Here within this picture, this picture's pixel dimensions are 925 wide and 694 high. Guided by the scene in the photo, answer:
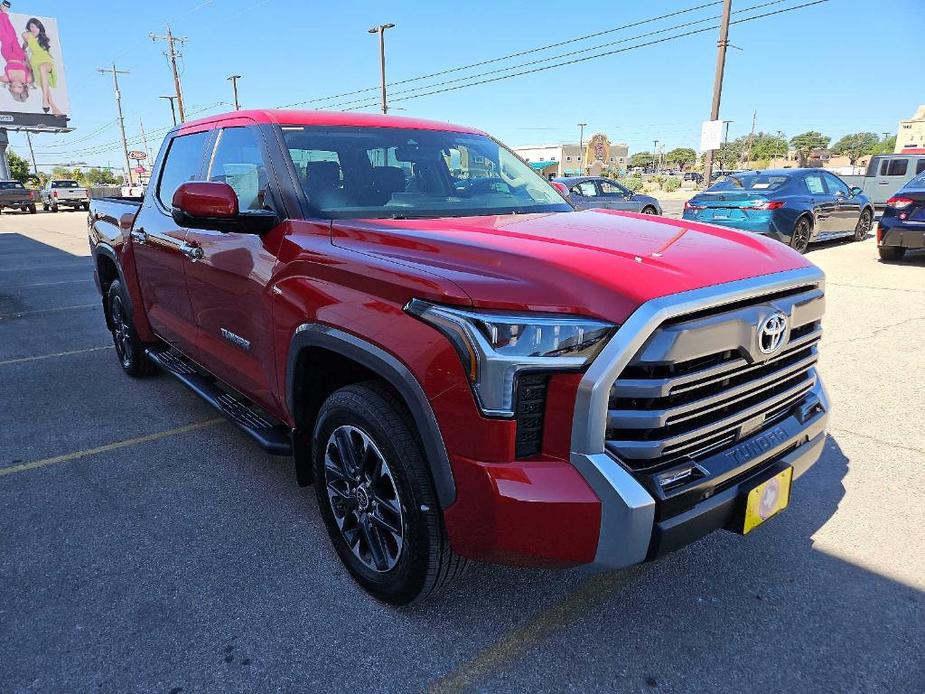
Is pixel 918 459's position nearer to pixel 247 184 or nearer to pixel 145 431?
pixel 247 184

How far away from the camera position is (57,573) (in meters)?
2.69

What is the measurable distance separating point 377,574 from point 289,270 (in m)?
1.26

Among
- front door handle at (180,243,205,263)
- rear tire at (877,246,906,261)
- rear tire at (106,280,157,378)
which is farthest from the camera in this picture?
rear tire at (877,246,906,261)

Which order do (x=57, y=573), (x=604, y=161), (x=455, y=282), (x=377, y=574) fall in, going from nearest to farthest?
(x=455, y=282) → (x=377, y=574) → (x=57, y=573) → (x=604, y=161)

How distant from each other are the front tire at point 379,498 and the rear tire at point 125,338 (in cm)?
304

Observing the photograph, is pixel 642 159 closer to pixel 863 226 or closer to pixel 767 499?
pixel 863 226

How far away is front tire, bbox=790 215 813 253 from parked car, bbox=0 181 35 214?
3656 centimetres

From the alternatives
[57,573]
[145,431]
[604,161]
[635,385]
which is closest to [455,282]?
[635,385]

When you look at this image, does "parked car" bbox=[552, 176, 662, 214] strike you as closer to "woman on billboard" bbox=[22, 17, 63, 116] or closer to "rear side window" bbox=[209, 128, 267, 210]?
"rear side window" bbox=[209, 128, 267, 210]

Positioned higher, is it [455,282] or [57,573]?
[455,282]

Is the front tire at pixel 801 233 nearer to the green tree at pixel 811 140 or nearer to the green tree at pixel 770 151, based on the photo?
the green tree at pixel 770 151

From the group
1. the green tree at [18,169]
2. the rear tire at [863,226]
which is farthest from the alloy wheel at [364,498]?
the green tree at [18,169]

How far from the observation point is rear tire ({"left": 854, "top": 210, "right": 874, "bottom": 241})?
13.2m

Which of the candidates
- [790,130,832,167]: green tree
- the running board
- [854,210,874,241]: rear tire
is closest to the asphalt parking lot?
the running board
